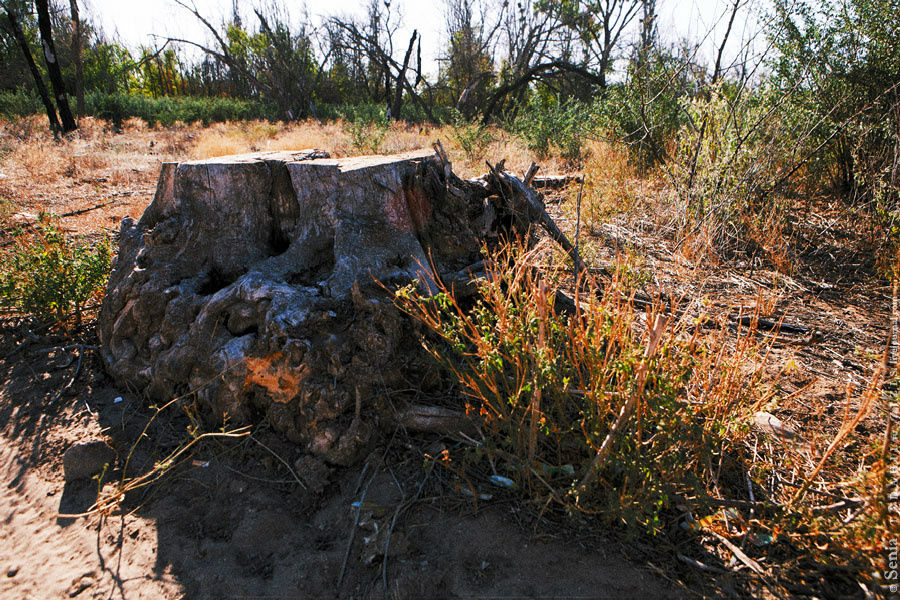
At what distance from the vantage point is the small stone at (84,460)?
86.7 inches

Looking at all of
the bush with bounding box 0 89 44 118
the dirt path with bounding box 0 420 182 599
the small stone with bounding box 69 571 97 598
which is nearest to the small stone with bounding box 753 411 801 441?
the dirt path with bounding box 0 420 182 599

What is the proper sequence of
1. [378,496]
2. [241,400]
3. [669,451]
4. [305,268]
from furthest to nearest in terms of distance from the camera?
[305,268]
[241,400]
[378,496]
[669,451]

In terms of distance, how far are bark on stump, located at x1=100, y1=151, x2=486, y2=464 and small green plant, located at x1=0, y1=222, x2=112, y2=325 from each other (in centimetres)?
47

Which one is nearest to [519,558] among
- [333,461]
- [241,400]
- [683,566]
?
[683,566]

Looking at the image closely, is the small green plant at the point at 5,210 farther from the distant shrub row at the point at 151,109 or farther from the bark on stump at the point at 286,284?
the distant shrub row at the point at 151,109

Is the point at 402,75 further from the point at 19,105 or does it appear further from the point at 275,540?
the point at 275,540

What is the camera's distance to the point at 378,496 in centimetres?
198

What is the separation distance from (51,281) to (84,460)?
1.56 meters

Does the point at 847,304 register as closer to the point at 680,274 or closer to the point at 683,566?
the point at 680,274

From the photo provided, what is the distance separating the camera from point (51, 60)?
418 inches

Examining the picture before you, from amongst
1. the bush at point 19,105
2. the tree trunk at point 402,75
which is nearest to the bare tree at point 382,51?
the tree trunk at point 402,75

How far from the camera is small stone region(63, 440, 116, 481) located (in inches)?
86.7

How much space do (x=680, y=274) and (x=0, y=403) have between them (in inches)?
169

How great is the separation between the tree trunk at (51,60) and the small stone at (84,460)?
12.3 m
